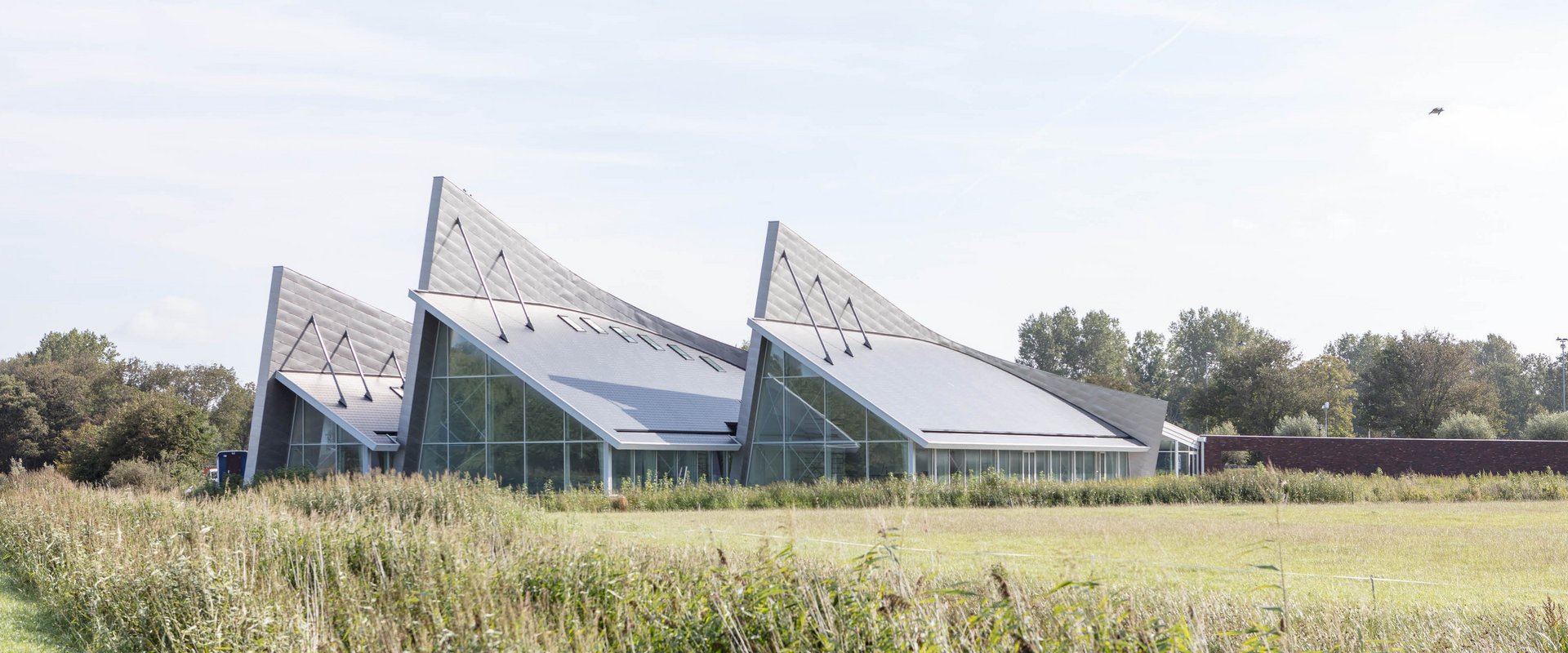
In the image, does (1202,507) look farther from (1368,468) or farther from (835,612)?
(1368,468)

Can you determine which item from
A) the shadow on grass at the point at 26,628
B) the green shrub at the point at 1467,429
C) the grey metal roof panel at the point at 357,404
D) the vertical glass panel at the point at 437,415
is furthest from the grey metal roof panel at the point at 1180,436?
the shadow on grass at the point at 26,628

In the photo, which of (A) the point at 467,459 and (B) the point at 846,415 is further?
(A) the point at 467,459

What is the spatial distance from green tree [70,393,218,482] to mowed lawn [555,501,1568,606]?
917 inches

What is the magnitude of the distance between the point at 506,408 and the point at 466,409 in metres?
1.24

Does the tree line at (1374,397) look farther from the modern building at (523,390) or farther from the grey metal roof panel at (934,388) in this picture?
the modern building at (523,390)

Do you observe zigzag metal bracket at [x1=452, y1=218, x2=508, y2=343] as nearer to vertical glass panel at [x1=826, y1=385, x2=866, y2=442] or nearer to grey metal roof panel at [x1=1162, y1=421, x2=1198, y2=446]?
vertical glass panel at [x1=826, y1=385, x2=866, y2=442]

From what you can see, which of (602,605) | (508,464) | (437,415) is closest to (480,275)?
(437,415)

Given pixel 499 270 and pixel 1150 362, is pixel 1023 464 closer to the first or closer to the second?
pixel 499 270

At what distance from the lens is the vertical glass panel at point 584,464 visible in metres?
29.8

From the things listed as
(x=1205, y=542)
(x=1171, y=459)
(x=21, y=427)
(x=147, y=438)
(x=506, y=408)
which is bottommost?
(x=1205, y=542)

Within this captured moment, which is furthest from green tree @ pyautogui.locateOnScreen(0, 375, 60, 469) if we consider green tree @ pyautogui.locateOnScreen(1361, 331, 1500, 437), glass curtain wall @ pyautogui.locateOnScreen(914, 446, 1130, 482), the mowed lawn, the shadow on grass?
green tree @ pyautogui.locateOnScreen(1361, 331, 1500, 437)

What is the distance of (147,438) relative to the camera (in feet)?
136

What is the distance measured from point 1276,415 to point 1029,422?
146ft

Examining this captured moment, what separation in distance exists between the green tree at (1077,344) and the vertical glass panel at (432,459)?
79.4 m
